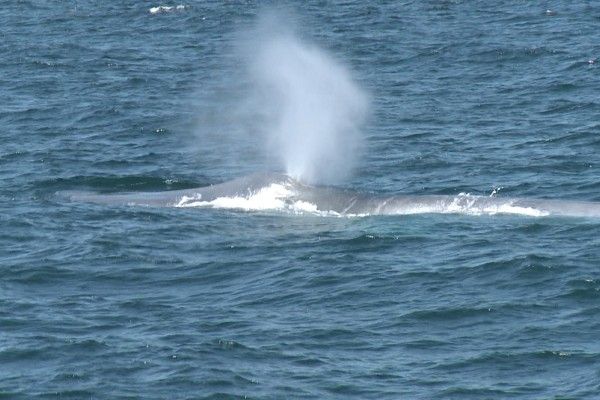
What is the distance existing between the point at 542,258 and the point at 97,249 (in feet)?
34.1

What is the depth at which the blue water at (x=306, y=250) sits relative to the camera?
27.4m

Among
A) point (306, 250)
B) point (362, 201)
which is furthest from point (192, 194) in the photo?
point (306, 250)

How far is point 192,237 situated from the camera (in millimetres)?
37062

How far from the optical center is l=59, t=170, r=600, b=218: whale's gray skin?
3797 centimetres

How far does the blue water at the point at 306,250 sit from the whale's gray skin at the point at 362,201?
62 cm

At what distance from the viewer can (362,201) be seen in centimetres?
3934

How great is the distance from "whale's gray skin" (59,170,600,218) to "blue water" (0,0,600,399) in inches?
24.3

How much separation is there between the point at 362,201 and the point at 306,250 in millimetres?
4376

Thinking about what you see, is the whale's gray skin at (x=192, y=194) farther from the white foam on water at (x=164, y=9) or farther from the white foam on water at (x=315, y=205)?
the white foam on water at (x=164, y=9)

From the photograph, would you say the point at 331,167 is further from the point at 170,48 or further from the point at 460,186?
the point at 170,48

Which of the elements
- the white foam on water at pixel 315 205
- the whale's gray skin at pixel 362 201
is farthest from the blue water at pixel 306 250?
the whale's gray skin at pixel 362 201

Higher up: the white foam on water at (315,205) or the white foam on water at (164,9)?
the white foam on water at (315,205)

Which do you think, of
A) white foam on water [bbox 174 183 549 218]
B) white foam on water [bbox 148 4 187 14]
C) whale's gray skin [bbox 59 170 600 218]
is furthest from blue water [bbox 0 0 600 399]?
white foam on water [bbox 148 4 187 14]

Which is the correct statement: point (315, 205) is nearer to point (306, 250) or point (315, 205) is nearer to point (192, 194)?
point (192, 194)
